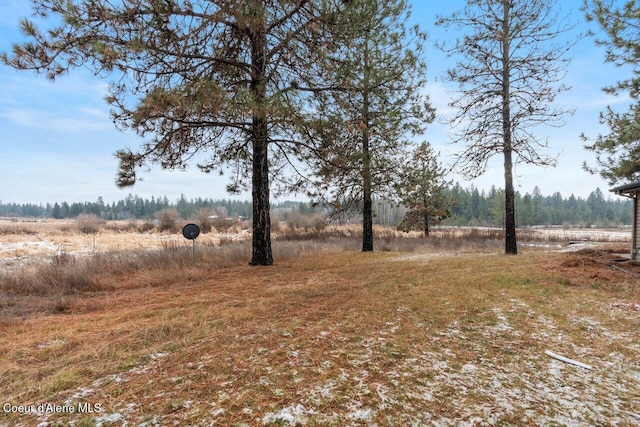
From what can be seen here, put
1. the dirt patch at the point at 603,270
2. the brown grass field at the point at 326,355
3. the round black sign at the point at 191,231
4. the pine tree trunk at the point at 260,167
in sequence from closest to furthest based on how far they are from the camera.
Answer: the brown grass field at the point at 326,355 < the dirt patch at the point at 603,270 < the pine tree trunk at the point at 260,167 < the round black sign at the point at 191,231

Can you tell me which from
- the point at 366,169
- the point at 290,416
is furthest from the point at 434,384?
the point at 366,169

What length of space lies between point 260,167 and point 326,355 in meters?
5.19

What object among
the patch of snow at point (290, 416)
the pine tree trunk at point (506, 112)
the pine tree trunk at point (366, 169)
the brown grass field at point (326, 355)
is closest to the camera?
the patch of snow at point (290, 416)

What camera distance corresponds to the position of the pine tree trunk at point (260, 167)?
5.93 meters

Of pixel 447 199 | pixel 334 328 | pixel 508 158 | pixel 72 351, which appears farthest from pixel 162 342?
pixel 447 199

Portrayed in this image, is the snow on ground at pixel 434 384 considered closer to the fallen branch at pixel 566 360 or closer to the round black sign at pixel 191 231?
the fallen branch at pixel 566 360

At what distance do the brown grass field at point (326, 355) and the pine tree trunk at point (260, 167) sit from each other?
7.26ft

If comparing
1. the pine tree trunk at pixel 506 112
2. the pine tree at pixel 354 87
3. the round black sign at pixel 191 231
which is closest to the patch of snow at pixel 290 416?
the pine tree at pixel 354 87

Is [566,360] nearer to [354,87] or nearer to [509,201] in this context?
[354,87]

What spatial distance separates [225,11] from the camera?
4828mm

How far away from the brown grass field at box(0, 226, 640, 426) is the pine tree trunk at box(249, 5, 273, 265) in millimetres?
2213

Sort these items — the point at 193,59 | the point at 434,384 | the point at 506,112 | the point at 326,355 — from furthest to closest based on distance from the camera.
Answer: the point at 506,112
the point at 193,59
the point at 326,355
the point at 434,384

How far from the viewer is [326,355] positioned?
8.07ft

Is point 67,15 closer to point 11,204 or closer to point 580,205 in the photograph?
point 580,205
